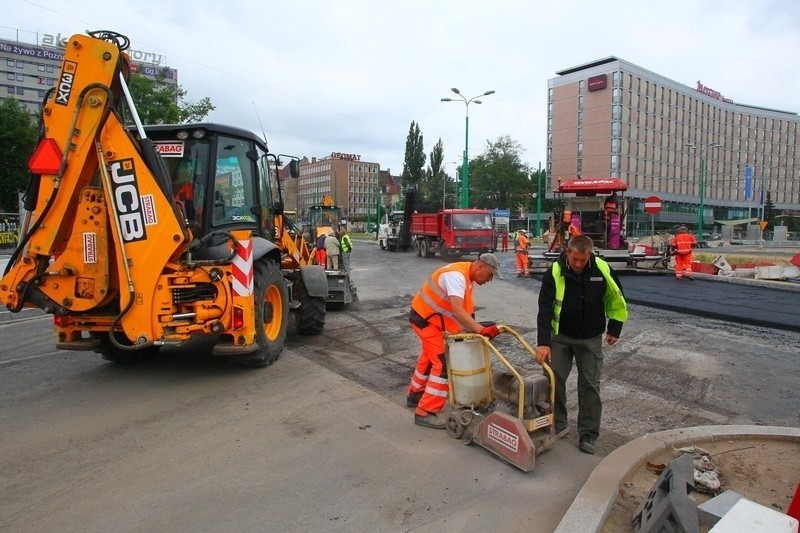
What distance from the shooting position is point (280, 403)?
5.18 m

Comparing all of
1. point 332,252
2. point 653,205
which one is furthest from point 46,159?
point 653,205

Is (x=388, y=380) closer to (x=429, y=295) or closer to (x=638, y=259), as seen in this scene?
(x=429, y=295)

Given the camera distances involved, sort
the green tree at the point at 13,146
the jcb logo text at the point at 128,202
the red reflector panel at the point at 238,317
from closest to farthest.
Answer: the jcb logo text at the point at 128,202 < the red reflector panel at the point at 238,317 < the green tree at the point at 13,146

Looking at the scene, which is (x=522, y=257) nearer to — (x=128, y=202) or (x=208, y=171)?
(x=208, y=171)

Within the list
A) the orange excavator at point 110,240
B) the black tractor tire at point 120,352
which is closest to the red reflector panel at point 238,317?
the orange excavator at point 110,240

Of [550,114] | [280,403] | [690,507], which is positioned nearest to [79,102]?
[280,403]

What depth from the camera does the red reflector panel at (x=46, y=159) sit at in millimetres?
4902

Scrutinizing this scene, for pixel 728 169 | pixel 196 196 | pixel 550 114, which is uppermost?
pixel 550 114

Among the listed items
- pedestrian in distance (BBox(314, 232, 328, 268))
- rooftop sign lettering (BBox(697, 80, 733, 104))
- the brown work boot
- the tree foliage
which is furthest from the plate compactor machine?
rooftop sign lettering (BBox(697, 80, 733, 104))

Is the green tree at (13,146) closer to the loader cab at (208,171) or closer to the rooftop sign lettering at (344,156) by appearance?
the loader cab at (208,171)

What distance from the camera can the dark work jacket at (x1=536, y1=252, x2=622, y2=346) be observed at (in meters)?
4.18

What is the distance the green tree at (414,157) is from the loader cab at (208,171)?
76.2 m

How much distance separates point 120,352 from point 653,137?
8559 cm

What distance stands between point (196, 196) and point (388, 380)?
9.53 feet
